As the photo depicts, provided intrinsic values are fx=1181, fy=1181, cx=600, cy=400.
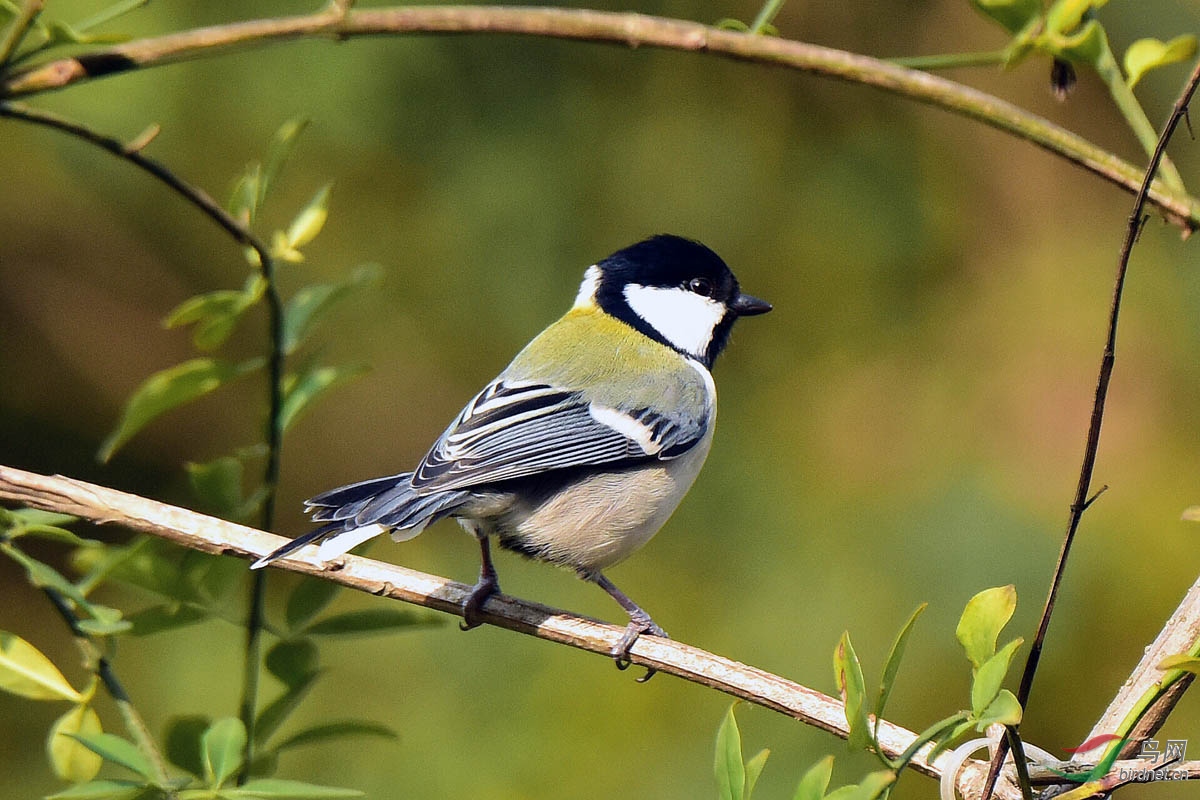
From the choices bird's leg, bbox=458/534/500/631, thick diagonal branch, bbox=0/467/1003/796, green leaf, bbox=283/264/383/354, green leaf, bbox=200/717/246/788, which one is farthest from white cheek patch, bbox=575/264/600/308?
green leaf, bbox=200/717/246/788

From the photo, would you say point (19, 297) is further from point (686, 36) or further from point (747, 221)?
point (686, 36)

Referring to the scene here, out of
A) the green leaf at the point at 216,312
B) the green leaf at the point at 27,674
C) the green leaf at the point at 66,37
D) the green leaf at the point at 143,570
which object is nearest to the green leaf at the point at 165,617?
the green leaf at the point at 143,570

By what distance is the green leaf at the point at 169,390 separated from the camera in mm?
1417

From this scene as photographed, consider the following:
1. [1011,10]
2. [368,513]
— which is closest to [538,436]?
[368,513]

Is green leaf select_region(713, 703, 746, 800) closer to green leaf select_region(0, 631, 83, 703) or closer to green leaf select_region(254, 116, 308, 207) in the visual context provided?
green leaf select_region(0, 631, 83, 703)

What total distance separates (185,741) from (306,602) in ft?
0.76

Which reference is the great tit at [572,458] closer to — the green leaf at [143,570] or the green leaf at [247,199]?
the green leaf at [143,570]

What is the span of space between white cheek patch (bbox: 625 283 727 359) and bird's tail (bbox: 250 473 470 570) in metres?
0.89

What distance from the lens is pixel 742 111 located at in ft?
11.1

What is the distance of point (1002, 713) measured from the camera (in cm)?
93

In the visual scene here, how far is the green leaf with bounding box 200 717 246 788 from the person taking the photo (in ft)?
3.85

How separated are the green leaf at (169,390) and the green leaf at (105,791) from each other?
43cm

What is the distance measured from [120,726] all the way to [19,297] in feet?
4.14

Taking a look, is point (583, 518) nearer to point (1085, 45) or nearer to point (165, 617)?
point (165, 617)
